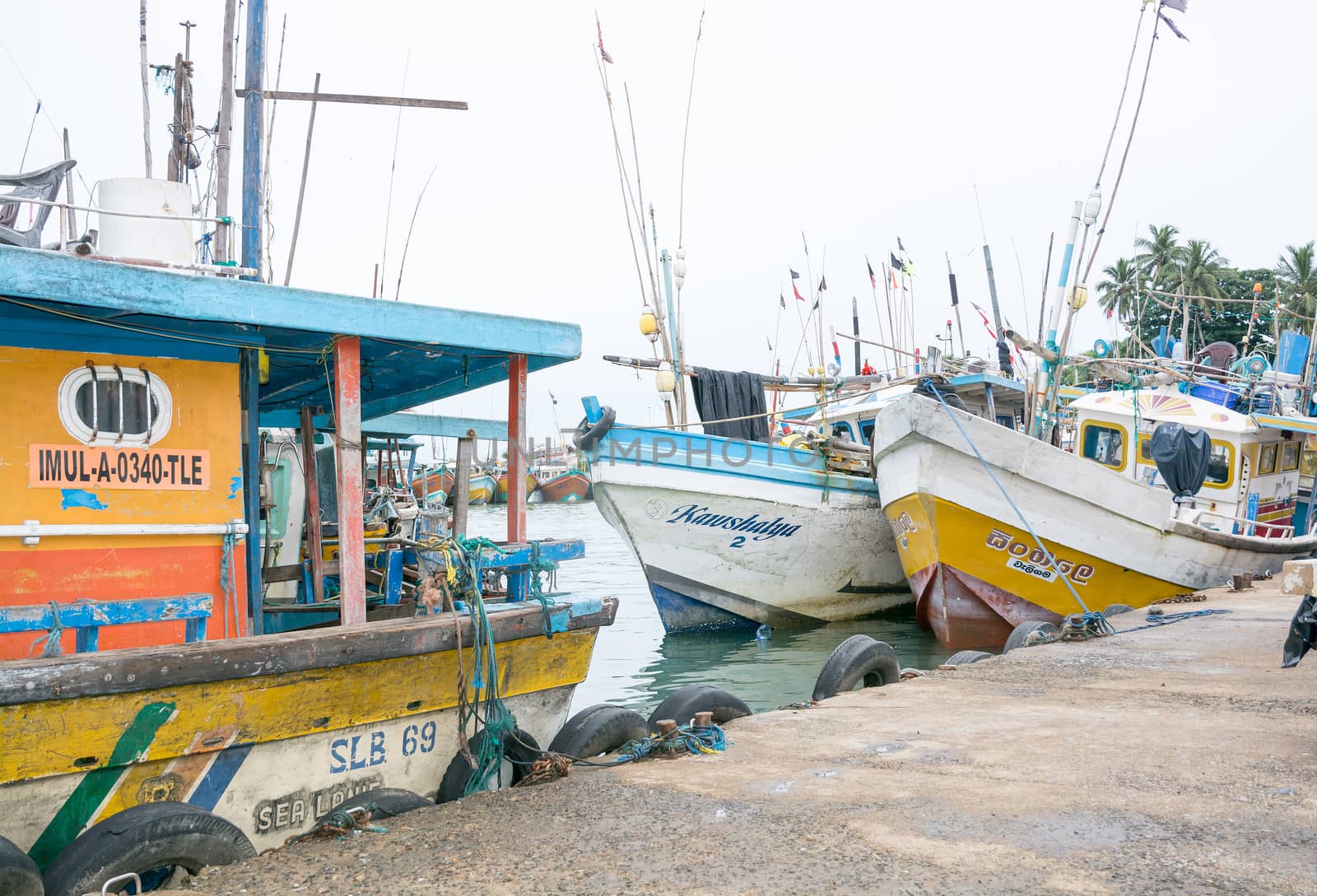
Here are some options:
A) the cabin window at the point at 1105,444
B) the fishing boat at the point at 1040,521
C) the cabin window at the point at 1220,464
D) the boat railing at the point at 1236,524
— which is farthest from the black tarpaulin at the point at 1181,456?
the cabin window at the point at 1105,444

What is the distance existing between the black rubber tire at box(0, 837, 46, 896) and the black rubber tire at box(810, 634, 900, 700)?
14.3ft

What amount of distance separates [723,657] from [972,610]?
2.87 m

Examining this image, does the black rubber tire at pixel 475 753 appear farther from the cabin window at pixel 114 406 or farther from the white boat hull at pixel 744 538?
the white boat hull at pixel 744 538

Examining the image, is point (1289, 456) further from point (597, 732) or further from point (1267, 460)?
point (597, 732)

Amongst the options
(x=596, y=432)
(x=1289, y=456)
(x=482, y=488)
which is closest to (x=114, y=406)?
(x=596, y=432)

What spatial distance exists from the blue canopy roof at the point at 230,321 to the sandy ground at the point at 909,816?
2061 mm

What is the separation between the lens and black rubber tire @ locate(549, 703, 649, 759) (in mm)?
4906

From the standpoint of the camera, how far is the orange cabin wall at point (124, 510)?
4047 millimetres

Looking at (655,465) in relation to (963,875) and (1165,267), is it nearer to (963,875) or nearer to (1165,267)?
(963,875)

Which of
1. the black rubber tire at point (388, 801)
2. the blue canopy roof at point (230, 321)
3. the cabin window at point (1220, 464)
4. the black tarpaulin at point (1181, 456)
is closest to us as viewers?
the blue canopy roof at point (230, 321)

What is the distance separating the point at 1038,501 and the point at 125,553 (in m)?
9.04

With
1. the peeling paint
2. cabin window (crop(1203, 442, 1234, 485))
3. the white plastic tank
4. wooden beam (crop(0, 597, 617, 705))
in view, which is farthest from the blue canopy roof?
cabin window (crop(1203, 442, 1234, 485))

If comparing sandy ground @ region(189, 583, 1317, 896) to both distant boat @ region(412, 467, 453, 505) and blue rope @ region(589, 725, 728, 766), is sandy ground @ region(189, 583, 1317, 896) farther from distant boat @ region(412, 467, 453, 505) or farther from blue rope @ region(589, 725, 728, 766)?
distant boat @ region(412, 467, 453, 505)

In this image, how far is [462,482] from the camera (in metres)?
6.88
